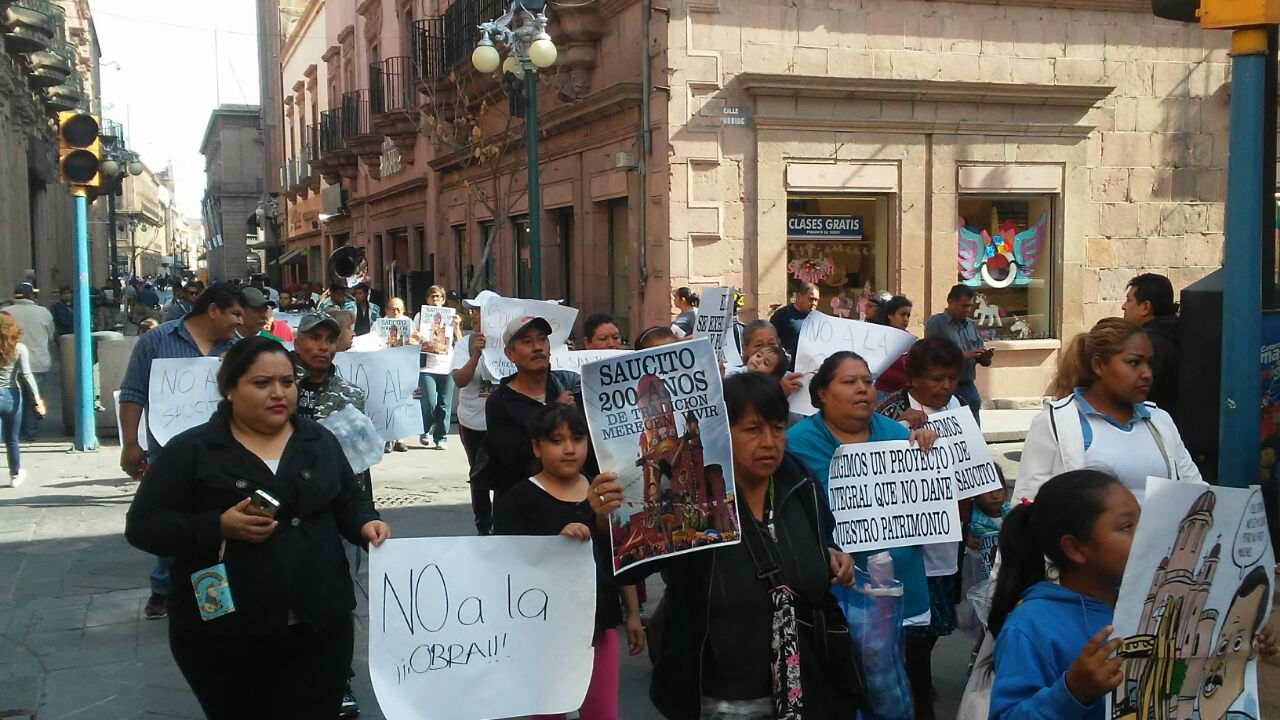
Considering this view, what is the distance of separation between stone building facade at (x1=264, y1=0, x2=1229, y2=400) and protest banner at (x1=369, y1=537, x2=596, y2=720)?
11391mm

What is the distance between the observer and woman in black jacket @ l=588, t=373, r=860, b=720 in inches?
131

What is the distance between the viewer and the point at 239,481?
3.50m

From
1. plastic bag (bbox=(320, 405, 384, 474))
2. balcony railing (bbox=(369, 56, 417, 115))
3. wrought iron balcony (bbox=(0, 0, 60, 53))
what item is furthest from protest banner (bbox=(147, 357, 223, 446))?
balcony railing (bbox=(369, 56, 417, 115))

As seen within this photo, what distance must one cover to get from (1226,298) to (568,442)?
8.80ft

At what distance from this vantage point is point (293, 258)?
50875mm

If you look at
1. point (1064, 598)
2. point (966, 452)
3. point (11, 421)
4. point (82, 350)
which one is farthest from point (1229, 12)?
point (82, 350)

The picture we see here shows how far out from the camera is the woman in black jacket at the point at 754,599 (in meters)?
3.32

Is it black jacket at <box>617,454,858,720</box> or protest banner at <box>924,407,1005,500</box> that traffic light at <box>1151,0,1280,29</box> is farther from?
black jacket at <box>617,454,858,720</box>

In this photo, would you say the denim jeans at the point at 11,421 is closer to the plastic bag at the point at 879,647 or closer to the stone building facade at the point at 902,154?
the stone building facade at the point at 902,154

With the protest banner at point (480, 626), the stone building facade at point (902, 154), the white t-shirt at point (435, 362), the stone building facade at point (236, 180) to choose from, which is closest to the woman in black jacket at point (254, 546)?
the protest banner at point (480, 626)

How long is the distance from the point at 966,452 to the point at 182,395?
13.0 feet

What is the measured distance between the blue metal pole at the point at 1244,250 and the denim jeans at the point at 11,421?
1006 cm

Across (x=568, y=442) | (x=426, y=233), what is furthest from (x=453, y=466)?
(x=426, y=233)

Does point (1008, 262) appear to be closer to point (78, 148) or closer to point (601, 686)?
point (78, 148)
